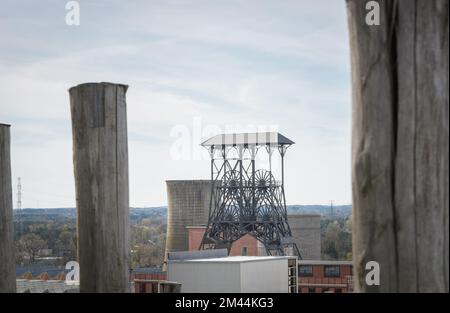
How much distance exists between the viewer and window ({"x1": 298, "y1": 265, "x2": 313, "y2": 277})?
32.7 metres

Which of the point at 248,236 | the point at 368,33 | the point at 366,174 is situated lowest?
the point at 248,236

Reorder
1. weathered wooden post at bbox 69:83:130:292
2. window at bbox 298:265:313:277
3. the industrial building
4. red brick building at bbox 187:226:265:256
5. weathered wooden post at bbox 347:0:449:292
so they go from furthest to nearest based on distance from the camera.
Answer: red brick building at bbox 187:226:265:256 < window at bbox 298:265:313:277 < the industrial building < weathered wooden post at bbox 69:83:130:292 < weathered wooden post at bbox 347:0:449:292

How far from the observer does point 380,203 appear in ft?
6.68

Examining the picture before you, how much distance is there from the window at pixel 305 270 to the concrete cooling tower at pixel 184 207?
9.37 meters

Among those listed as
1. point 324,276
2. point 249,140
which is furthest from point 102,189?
point 249,140

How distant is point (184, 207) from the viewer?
40625 millimetres

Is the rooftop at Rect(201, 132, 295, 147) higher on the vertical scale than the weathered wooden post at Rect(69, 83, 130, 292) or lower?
higher

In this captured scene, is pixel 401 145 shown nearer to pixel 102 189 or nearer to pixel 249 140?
pixel 102 189

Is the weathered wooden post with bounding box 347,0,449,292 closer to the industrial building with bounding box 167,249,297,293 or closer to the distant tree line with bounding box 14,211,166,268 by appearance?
the industrial building with bounding box 167,249,297,293

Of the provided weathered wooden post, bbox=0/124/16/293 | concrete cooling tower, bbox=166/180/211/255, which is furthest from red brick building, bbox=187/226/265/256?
weathered wooden post, bbox=0/124/16/293

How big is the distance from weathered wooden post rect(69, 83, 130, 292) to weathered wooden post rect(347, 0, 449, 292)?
3.30 ft

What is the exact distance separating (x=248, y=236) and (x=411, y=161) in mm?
38873
